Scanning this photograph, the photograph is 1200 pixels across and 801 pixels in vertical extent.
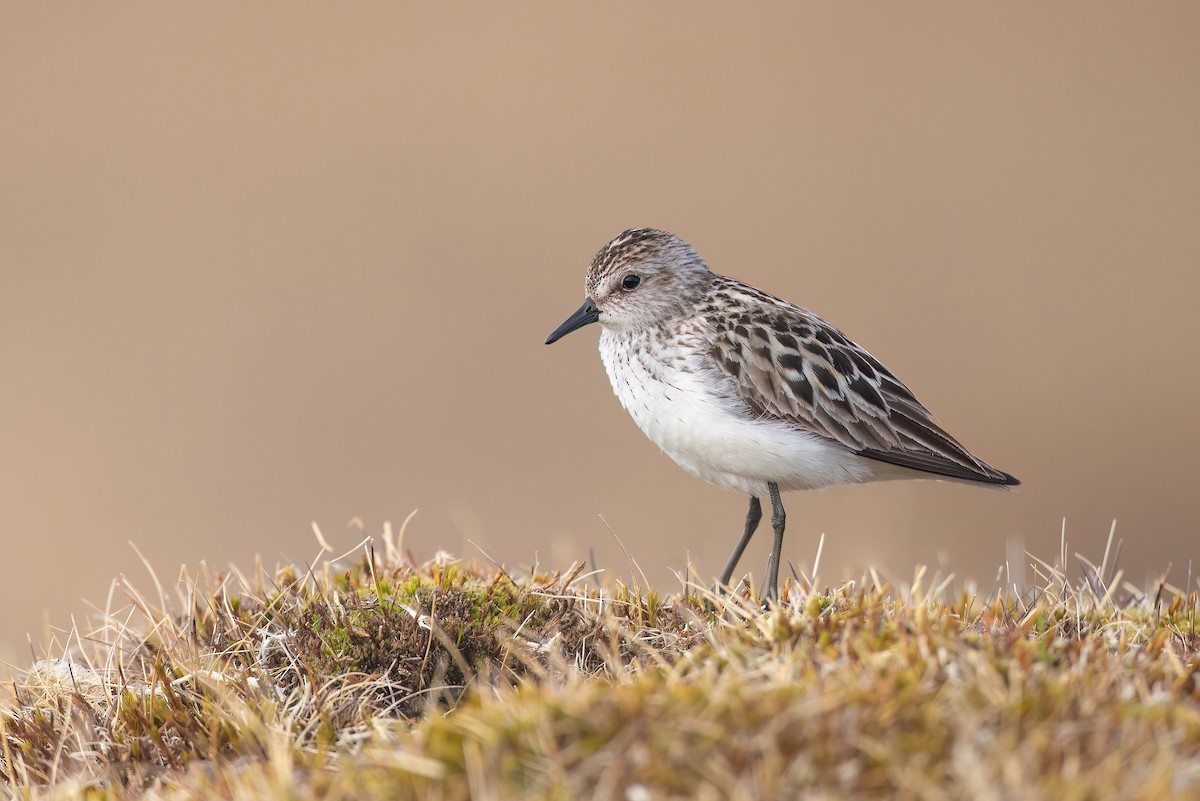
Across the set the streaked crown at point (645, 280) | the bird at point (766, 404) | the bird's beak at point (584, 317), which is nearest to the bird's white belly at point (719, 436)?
the bird at point (766, 404)

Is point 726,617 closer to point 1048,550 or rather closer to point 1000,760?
point 1000,760

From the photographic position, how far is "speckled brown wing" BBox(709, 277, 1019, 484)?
6531 millimetres

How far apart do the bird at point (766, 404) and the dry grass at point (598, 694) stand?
3.36ft

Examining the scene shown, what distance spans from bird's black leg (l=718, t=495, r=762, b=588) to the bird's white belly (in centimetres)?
28

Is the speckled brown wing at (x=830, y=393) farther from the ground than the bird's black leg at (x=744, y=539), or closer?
farther from the ground

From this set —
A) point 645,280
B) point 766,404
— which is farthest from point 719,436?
point 645,280

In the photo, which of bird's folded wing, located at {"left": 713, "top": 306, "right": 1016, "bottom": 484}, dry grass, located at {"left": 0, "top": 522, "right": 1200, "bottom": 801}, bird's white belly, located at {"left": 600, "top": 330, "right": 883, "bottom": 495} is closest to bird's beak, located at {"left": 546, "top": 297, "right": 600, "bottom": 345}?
bird's white belly, located at {"left": 600, "top": 330, "right": 883, "bottom": 495}

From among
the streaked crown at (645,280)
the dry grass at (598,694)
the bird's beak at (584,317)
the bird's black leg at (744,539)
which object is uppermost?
the streaked crown at (645,280)

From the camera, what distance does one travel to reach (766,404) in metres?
6.53

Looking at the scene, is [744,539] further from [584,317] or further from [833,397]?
[584,317]

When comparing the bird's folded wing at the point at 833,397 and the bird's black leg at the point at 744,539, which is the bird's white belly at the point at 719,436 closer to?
the bird's folded wing at the point at 833,397

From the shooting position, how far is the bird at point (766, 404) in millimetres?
6449

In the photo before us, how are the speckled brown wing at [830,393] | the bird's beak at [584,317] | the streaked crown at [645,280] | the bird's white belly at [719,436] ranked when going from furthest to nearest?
the bird's beak at [584,317] < the streaked crown at [645,280] < the speckled brown wing at [830,393] < the bird's white belly at [719,436]

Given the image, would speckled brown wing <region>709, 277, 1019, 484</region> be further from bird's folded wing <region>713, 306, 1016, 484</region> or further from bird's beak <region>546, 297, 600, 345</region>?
bird's beak <region>546, 297, 600, 345</region>
